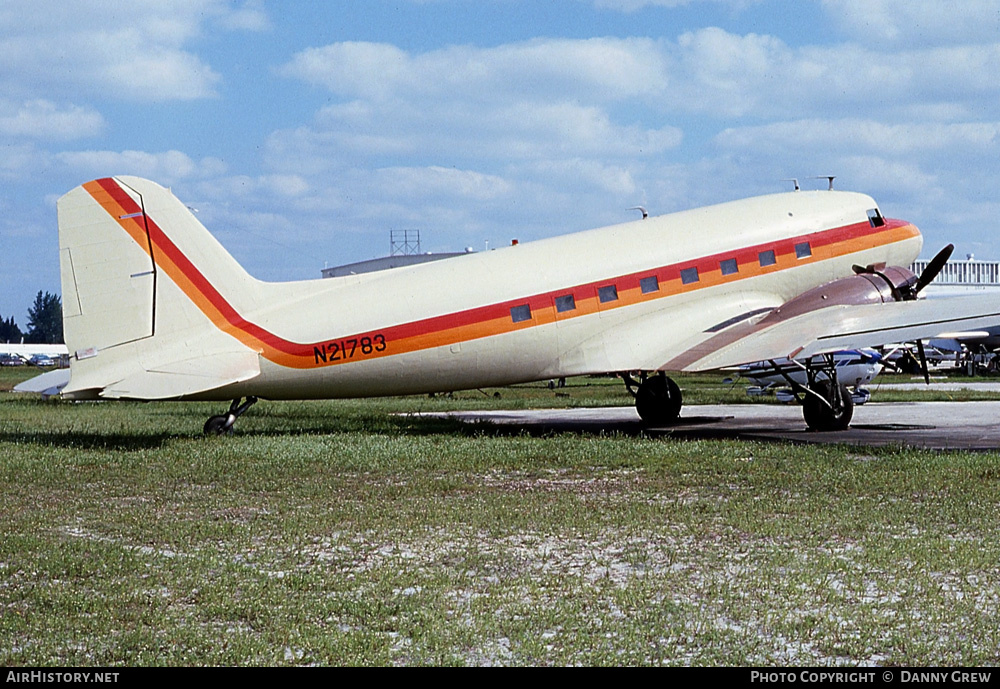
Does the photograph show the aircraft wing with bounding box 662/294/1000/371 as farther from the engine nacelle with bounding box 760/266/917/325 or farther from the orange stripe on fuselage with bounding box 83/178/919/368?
the orange stripe on fuselage with bounding box 83/178/919/368

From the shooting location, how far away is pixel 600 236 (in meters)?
20.6

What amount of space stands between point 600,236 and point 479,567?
41.3 feet

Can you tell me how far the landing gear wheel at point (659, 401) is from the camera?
2322 cm

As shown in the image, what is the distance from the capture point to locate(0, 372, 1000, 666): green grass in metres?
6.66

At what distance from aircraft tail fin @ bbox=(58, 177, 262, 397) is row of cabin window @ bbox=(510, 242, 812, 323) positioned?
504 centimetres

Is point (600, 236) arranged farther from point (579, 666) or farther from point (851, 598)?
point (579, 666)

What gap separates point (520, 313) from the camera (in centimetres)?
1917

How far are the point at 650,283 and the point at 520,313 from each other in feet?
9.23

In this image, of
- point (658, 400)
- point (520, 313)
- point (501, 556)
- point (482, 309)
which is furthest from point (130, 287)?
point (658, 400)

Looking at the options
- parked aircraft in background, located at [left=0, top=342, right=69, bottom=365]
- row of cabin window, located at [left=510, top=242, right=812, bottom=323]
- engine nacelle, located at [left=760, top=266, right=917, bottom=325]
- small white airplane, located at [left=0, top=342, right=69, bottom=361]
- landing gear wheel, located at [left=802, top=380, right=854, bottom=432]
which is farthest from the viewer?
small white airplane, located at [left=0, top=342, right=69, bottom=361]

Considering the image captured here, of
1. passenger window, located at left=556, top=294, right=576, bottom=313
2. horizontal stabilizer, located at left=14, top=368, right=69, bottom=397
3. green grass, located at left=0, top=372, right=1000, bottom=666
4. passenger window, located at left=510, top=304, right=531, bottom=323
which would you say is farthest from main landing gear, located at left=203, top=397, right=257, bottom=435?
passenger window, located at left=556, top=294, right=576, bottom=313

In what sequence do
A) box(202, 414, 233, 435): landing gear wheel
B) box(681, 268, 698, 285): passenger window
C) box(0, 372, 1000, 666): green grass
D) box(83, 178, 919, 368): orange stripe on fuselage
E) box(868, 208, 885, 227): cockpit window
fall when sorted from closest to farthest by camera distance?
box(0, 372, 1000, 666): green grass
box(83, 178, 919, 368): orange stripe on fuselage
box(202, 414, 233, 435): landing gear wheel
box(681, 268, 698, 285): passenger window
box(868, 208, 885, 227): cockpit window

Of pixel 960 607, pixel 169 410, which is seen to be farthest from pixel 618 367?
pixel 169 410

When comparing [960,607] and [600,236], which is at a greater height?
[600,236]
